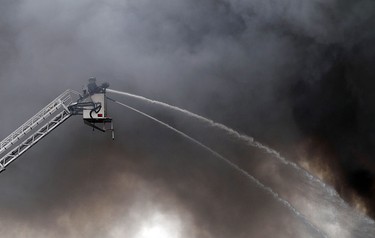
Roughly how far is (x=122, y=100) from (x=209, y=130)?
11576mm

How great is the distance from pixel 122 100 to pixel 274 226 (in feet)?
77.9

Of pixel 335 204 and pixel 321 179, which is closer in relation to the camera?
pixel 335 204

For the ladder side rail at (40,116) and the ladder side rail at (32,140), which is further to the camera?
the ladder side rail at (40,116)

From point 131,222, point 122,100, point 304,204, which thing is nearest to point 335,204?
point 304,204

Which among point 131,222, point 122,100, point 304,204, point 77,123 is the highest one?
point 304,204

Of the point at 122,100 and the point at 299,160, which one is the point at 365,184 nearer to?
the point at 299,160

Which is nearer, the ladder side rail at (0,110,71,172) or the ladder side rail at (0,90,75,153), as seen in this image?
the ladder side rail at (0,110,71,172)

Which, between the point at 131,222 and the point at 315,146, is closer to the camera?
the point at 131,222

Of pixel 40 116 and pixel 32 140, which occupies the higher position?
pixel 40 116

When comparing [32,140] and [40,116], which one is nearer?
[32,140]

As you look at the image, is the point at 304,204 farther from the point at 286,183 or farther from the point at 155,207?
the point at 155,207

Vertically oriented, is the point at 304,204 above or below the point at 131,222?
above

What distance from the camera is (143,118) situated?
208 feet

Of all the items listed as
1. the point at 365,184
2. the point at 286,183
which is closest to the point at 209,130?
the point at 286,183
